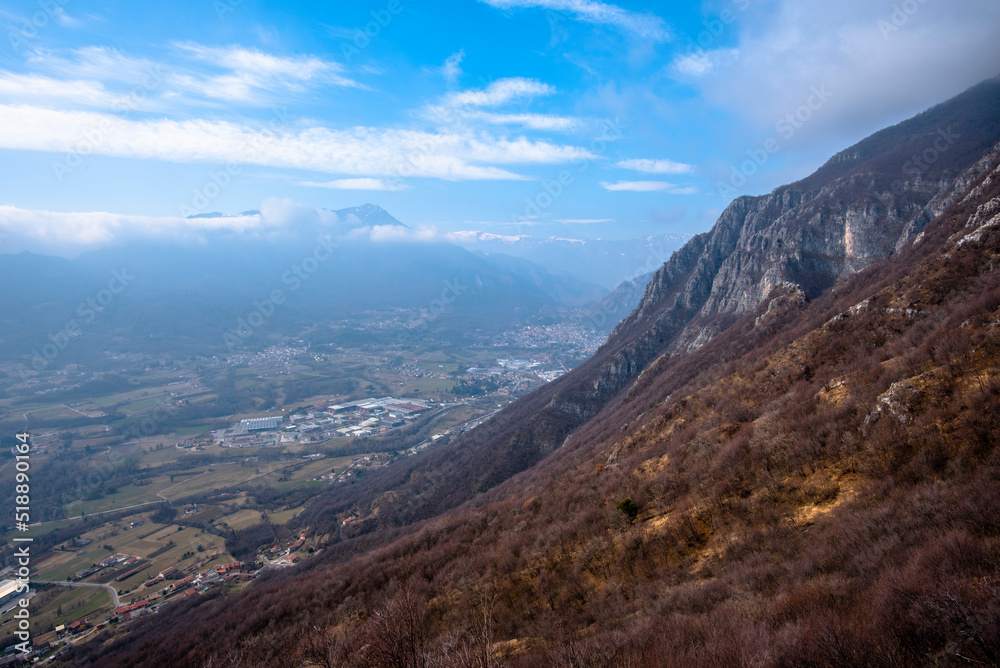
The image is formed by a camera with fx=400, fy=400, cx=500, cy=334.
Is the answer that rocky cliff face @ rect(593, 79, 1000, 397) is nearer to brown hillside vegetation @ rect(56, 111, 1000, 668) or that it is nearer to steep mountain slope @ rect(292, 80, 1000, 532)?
steep mountain slope @ rect(292, 80, 1000, 532)

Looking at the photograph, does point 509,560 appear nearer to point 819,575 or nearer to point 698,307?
point 819,575

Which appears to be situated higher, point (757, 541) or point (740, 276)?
point (740, 276)

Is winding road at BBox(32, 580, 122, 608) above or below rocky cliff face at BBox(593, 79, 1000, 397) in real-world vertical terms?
below

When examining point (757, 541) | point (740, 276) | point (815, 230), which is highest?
point (815, 230)

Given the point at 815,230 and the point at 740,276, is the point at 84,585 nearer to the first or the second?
the point at 740,276

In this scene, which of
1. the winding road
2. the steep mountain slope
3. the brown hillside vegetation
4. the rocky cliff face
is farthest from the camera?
A: the steep mountain slope

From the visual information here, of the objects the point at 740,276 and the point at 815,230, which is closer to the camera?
the point at 815,230

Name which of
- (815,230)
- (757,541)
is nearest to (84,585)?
(757,541)

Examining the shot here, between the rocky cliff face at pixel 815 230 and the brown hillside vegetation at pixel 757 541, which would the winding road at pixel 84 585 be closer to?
the brown hillside vegetation at pixel 757 541

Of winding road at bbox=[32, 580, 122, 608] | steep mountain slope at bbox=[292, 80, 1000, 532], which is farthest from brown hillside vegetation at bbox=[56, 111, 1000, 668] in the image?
steep mountain slope at bbox=[292, 80, 1000, 532]
